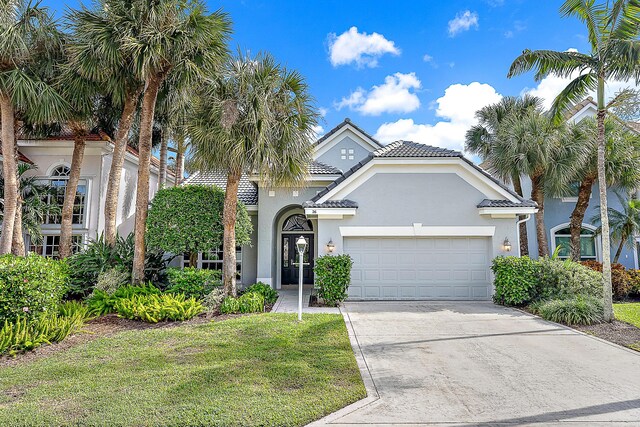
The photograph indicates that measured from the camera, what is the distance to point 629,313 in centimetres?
1049

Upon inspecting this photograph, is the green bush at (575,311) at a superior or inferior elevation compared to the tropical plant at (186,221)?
inferior

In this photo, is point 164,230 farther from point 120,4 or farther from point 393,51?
point 393,51

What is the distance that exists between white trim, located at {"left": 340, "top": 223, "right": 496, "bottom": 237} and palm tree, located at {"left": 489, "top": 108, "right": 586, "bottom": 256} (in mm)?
4072

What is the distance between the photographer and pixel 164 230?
36.9 ft

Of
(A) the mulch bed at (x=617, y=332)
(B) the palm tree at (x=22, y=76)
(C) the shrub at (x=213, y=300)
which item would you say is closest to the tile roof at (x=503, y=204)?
(A) the mulch bed at (x=617, y=332)

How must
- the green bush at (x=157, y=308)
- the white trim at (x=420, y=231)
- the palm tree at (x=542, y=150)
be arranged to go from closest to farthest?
the green bush at (x=157, y=308)
the white trim at (x=420, y=231)
the palm tree at (x=542, y=150)

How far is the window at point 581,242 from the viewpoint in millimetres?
17219

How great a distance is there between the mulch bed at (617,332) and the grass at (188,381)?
236 inches

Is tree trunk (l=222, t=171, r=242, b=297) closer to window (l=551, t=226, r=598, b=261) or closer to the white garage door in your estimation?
the white garage door

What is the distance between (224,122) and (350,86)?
1044 cm

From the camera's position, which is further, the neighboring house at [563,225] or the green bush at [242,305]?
the neighboring house at [563,225]

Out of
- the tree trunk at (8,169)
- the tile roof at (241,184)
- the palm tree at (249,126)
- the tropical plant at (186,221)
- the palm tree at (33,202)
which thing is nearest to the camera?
the palm tree at (249,126)

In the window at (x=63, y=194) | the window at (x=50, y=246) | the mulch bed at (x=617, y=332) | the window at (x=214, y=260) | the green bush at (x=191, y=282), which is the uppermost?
the window at (x=63, y=194)

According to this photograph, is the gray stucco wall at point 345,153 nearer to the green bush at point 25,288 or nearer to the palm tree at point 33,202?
the palm tree at point 33,202
